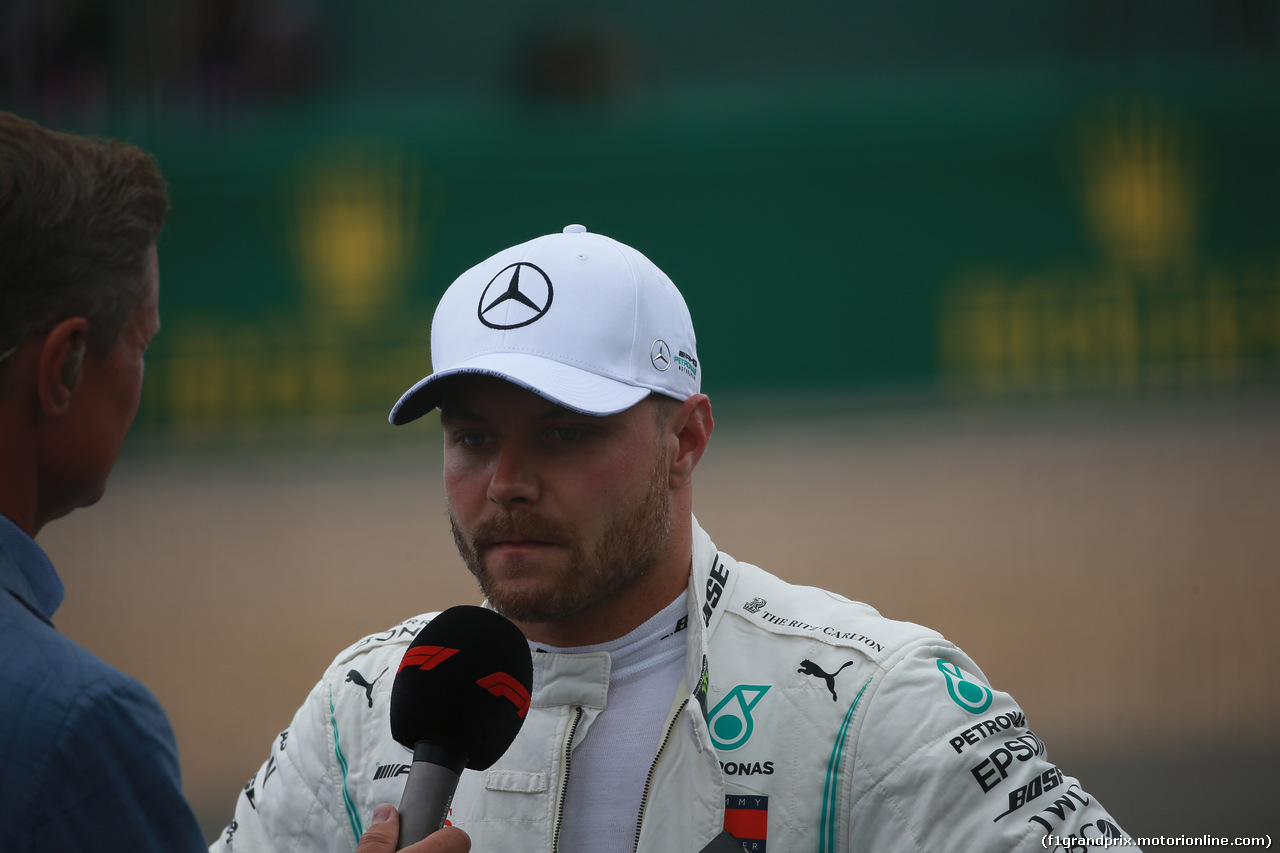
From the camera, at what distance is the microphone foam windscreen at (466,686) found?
5.12 ft

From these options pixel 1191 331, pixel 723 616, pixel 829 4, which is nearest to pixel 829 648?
pixel 723 616

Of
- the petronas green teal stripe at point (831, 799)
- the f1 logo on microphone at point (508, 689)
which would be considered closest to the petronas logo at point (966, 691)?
the petronas green teal stripe at point (831, 799)

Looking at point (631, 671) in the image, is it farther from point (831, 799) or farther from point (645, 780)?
point (831, 799)

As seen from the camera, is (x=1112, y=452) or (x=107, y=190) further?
(x=1112, y=452)

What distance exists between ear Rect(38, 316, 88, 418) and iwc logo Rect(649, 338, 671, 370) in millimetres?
799

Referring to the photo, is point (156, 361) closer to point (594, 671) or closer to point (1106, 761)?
point (1106, 761)

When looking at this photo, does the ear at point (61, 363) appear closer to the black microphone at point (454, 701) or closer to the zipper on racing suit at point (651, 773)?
the black microphone at point (454, 701)

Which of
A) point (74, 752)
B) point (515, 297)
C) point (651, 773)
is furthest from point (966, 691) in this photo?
point (74, 752)

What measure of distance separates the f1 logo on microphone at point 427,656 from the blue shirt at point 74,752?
0.40 metres

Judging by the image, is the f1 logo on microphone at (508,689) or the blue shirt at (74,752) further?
the f1 logo on microphone at (508,689)

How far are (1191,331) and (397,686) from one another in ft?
24.1

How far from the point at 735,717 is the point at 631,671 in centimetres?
18

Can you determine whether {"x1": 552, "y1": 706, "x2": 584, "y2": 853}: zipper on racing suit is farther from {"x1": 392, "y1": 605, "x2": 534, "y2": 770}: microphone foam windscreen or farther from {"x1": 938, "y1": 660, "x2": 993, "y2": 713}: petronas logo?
{"x1": 938, "y1": 660, "x2": 993, "y2": 713}: petronas logo

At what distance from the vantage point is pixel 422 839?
1390 millimetres
